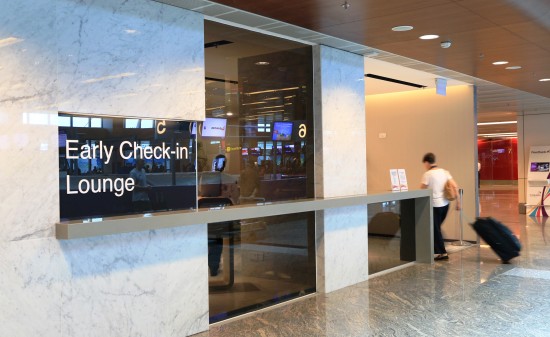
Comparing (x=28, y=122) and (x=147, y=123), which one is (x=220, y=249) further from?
(x=28, y=122)

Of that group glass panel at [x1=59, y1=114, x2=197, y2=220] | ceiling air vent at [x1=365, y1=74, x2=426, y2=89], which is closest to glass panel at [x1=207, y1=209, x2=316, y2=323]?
glass panel at [x1=59, y1=114, x2=197, y2=220]

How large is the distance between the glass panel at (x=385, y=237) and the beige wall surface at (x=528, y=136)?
10764 mm

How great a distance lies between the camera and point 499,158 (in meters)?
35.4

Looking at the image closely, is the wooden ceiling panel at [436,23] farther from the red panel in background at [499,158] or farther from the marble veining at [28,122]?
the red panel in background at [499,158]

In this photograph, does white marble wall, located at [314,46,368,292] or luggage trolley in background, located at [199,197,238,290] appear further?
white marble wall, located at [314,46,368,292]

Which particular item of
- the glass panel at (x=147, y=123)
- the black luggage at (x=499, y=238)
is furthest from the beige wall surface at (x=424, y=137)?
the glass panel at (x=147, y=123)

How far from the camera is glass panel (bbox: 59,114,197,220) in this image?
455 cm

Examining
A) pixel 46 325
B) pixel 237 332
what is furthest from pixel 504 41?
pixel 46 325

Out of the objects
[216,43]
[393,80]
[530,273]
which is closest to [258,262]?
[216,43]

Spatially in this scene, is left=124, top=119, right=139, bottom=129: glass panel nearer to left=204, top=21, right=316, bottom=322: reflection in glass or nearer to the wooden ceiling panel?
left=204, top=21, right=316, bottom=322: reflection in glass

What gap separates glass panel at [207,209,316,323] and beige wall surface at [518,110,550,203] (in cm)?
1325

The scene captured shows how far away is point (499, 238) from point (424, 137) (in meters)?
3.70

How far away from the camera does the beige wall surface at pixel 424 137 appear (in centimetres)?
1157

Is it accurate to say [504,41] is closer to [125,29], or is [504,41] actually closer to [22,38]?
[125,29]
